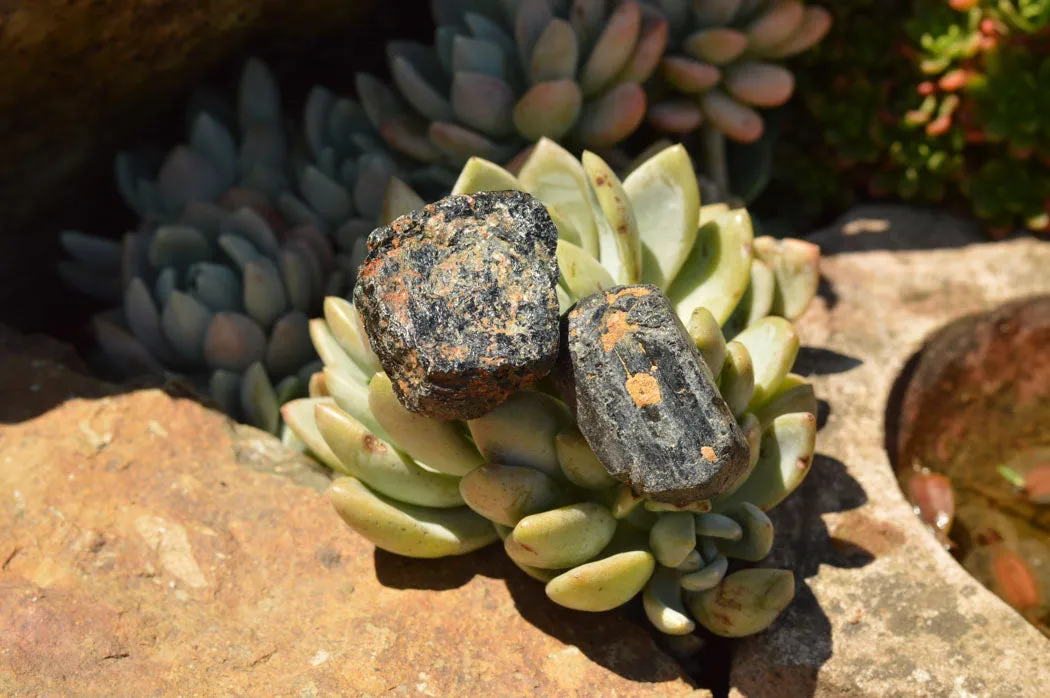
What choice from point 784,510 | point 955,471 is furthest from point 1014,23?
point 784,510

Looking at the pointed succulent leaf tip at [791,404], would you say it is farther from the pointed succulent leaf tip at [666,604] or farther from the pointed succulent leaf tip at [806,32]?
the pointed succulent leaf tip at [806,32]

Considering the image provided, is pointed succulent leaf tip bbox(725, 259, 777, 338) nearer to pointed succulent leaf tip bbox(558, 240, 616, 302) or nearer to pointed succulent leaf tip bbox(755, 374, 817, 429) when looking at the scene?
pointed succulent leaf tip bbox(755, 374, 817, 429)

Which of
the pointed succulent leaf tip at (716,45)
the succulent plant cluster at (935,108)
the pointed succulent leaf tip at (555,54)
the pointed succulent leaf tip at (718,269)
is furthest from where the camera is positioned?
the succulent plant cluster at (935,108)

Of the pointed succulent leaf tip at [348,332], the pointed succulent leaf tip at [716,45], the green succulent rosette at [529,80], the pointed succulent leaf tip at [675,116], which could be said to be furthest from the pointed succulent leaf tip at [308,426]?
the pointed succulent leaf tip at [716,45]

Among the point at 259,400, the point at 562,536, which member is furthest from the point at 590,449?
the point at 259,400

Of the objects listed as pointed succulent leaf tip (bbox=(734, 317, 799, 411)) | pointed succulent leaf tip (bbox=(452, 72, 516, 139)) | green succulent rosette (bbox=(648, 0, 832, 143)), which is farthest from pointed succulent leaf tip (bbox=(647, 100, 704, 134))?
pointed succulent leaf tip (bbox=(734, 317, 799, 411))

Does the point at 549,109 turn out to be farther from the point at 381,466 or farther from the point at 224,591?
the point at 224,591
